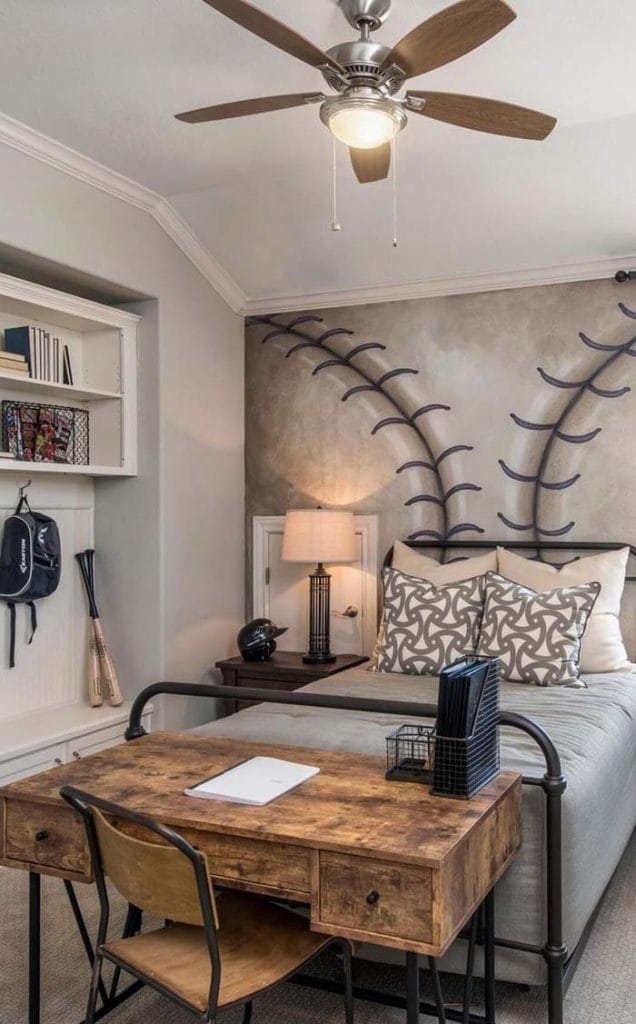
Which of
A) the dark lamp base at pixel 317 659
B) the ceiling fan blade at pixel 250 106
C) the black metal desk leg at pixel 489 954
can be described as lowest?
the black metal desk leg at pixel 489 954

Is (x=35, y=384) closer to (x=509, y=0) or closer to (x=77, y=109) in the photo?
(x=77, y=109)

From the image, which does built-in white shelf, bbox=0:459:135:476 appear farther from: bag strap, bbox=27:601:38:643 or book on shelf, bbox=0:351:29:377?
bag strap, bbox=27:601:38:643

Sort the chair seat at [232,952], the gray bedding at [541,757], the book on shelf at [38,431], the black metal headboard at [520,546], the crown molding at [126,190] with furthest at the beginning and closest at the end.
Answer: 1. the black metal headboard at [520,546]
2. the book on shelf at [38,431]
3. the crown molding at [126,190]
4. the gray bedding at [541,757]
5. the chair seat at [232,952]

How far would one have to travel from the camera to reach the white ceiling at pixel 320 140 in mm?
2613

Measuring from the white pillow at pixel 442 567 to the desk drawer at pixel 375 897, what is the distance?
2328 mm

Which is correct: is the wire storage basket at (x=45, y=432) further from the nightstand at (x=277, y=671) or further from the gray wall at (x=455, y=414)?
the nightstand at (x=277, y=671)

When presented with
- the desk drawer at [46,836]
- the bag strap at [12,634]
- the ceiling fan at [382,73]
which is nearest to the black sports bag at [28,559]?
the bag strap at [12,634]

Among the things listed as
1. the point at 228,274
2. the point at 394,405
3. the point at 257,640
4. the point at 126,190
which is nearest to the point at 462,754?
the point at 257,640

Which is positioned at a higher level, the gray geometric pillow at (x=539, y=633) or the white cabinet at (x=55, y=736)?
the gray geometric pillow at (x=539, y=633)

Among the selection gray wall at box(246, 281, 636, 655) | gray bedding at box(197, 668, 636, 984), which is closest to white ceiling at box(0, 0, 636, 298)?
gray wall at box(246, 281, 636, 655)

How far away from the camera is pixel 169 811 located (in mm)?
1785

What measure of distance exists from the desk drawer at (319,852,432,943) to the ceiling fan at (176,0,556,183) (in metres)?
1.75

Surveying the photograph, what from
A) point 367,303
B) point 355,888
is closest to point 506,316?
point 367,303

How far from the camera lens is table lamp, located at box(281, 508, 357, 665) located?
4.22 metres
